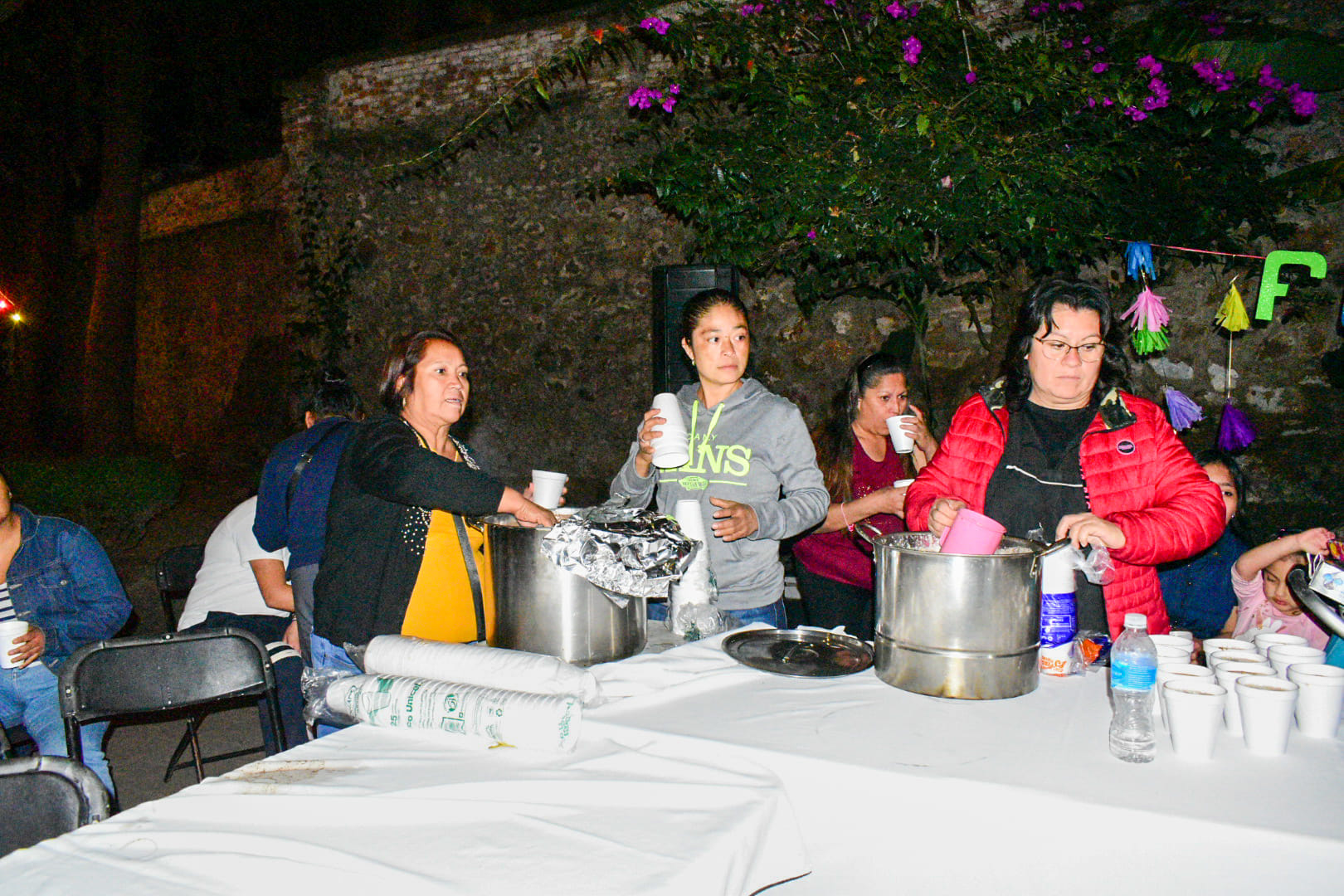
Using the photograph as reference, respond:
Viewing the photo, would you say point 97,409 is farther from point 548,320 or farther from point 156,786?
point 156,786

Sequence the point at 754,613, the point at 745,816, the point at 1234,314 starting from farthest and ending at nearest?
the point at 1234,314
the point at 754,613
the point at 745,816

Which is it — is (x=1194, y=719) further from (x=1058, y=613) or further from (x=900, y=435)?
(x=900, y=435)

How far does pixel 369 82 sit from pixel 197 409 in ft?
19.1

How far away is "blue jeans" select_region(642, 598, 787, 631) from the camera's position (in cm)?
276

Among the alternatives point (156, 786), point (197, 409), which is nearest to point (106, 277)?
point (197, 409)

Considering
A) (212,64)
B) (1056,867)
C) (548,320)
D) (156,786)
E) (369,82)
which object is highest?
(212,64)

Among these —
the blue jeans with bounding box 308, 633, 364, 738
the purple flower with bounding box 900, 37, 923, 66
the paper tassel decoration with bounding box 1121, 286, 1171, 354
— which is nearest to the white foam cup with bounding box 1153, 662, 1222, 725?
the blue jeans with bounding box 308, 633, 364, 738

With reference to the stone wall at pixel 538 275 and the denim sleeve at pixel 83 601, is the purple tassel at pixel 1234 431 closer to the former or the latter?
the stone wall at pixel 538 275

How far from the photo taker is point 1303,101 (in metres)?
5.30

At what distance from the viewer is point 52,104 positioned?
11.8 meters

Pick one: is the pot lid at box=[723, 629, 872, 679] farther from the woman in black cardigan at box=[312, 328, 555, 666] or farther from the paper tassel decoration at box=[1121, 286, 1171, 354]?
the paper tassel decoration at box=[1121, 286, 1171, 354]

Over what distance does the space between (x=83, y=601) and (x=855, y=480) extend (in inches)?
121

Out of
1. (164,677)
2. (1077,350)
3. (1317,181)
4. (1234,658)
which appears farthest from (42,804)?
(1317,181)

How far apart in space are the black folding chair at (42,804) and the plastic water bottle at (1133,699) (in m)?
1.91
